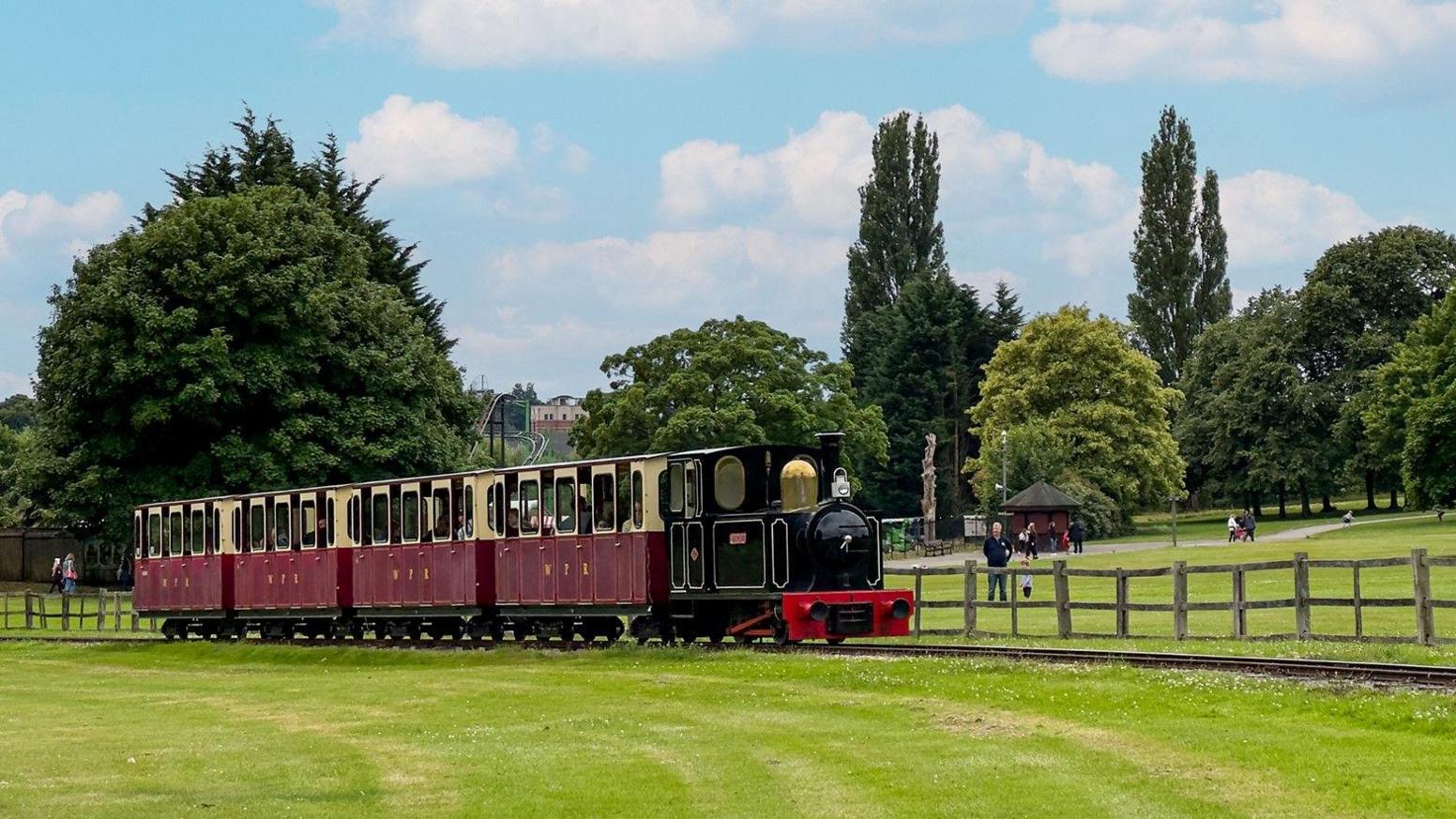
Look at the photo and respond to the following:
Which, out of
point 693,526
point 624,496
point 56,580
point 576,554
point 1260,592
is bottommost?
point 1260,592

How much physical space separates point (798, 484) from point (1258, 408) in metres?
84.6

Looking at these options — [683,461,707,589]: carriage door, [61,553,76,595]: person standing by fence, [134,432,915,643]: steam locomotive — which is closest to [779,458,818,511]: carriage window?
[134,432,915,643]: steam locomotive

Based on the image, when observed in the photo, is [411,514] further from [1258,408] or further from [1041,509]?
[1258,408]

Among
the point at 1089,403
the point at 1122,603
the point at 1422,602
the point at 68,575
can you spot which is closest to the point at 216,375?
the point at 68,575

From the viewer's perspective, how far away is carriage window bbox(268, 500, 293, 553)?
41500 millimetres

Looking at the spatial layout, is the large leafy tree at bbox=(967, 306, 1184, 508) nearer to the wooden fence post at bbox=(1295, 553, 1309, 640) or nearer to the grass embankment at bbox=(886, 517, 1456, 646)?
the grass embankment at bbox=(886, 517, 1456, 646)

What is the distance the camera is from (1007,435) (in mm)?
100062

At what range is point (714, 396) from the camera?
82875mm

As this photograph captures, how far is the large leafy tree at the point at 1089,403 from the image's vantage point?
344ft

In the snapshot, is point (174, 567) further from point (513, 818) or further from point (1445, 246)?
point (1445, 246)

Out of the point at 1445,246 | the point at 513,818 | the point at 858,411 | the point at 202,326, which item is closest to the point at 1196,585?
the point at 202,326

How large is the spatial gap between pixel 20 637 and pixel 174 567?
4.38 metres

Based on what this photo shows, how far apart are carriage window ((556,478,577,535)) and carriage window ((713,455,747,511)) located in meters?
3.42

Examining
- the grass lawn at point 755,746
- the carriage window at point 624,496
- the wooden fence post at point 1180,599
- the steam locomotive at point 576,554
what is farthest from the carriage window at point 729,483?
the wooden fence post at point 1180,599
